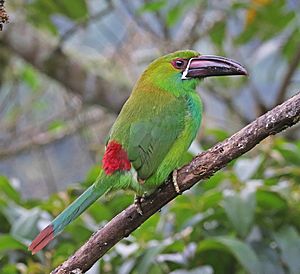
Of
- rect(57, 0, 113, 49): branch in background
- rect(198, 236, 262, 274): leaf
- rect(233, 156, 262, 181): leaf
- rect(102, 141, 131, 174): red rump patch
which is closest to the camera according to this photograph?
rect(102, 141, 131, 174): red rump patch

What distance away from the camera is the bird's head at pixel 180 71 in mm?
2094

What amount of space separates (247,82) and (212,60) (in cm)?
225

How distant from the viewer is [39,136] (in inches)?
180

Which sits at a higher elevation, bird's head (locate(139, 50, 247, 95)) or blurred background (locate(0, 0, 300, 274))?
bird's head (locate(139, 50, 247, 95))

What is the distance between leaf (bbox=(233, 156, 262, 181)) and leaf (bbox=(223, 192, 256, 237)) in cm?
26

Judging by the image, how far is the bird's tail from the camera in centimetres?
177

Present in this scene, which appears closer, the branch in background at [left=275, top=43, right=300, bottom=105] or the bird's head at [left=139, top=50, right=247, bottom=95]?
the bird's head at [left=139, top=50, right=247, bottom=95]

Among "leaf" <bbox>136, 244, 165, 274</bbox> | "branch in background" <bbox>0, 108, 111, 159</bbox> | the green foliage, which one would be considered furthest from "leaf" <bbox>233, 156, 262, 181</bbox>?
"branch in background" <bbox>0, 108, 111, 159</bbox>

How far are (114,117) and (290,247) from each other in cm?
211

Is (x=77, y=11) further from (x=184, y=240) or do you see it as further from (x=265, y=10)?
(x=184, y=240)

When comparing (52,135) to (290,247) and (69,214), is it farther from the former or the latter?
(69,214)

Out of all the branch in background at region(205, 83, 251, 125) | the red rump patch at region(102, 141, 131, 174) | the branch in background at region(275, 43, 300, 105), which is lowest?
the branch in background at region(205, 83, 251, 125)

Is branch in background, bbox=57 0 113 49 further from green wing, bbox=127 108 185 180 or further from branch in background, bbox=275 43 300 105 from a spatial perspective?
green wing, bbox=127 108 185 180

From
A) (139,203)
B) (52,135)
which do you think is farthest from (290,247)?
(52,135)
